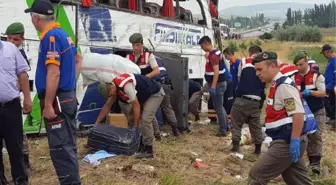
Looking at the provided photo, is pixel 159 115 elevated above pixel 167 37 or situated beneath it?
situated beneath

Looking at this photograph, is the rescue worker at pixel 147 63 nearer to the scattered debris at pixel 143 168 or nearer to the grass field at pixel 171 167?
the grass field at pixel 171 167

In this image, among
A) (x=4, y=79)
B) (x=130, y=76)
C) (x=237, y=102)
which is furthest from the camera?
(x=237, y=102)

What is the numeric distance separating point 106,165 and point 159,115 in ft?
8.83

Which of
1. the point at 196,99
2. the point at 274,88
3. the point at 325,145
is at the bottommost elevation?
the point at 325,145

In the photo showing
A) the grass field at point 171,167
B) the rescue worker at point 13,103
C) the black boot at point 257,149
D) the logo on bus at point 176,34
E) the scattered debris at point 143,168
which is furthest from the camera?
the logo on bus at point 176,34

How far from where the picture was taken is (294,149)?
165 inches

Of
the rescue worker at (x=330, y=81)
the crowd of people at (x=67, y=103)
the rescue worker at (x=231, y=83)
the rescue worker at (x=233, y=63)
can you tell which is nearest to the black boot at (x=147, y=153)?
the crowd of people at (x=67, y=103)

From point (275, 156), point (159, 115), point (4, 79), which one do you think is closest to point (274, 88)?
point (275, 156)

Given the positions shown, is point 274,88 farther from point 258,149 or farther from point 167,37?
point 167,37

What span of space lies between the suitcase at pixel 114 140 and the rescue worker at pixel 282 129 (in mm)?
2420

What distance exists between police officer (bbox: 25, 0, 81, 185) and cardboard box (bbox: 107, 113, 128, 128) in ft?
9.54

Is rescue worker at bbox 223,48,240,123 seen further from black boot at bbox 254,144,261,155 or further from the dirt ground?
black boot at bbox 254,144,261,155

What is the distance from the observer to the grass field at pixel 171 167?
5.50 metres

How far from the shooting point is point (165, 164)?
6.24m
